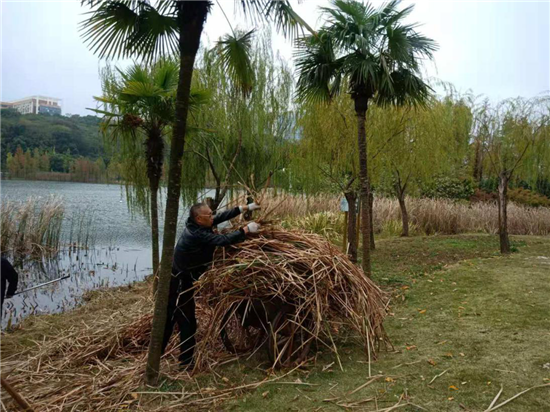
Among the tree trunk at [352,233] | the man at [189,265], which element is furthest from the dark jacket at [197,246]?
the tree trunk at [352,233]

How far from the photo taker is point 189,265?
500cm

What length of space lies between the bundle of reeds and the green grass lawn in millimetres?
346

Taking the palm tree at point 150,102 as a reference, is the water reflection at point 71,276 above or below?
below

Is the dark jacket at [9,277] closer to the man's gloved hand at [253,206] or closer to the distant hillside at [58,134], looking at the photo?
the man's gloved hand at [253,206]

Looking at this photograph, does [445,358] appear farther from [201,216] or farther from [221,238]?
[201,216]

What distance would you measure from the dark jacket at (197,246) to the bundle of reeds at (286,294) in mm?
166

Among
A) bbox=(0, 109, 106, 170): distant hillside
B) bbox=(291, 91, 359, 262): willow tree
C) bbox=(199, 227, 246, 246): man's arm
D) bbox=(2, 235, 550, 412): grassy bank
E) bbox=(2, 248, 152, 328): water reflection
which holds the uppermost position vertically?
bbox=(0, 109, 106, 170): distant hillside

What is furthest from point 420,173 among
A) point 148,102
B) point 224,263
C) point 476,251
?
point 224,263

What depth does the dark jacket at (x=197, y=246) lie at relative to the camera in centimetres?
480

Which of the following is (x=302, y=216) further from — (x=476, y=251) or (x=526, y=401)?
(x=526, y=401)

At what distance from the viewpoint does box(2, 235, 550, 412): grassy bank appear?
4.06m

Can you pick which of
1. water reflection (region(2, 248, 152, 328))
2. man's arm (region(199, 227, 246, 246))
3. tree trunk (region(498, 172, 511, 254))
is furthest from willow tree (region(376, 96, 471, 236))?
water reflection (region(2, 248, 152, 328))

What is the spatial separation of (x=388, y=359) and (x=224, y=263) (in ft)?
6.96

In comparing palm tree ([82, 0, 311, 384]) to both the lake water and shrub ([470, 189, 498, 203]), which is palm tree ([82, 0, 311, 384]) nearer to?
the lake water
